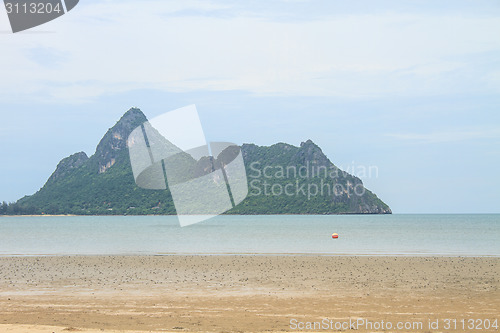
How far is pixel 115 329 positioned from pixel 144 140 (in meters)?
158

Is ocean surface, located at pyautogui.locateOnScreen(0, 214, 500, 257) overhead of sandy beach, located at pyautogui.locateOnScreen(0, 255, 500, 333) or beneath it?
beneath

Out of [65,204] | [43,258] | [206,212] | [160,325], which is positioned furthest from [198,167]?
[160,325]

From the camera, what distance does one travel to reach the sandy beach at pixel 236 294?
14.1 meters

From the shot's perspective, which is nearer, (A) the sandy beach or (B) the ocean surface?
(A) the sandy beach

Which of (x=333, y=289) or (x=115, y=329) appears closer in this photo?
(x=115, y=329)

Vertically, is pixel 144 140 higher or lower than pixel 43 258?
higher

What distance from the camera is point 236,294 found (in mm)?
18719

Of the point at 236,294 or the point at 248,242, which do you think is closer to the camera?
the point at 236,294

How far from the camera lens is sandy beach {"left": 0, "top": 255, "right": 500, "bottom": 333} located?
14109 mm

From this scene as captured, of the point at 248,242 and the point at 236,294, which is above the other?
the point at 236,294

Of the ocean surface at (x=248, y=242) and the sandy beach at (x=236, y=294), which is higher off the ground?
the sandy beach at (x=236, y=294)

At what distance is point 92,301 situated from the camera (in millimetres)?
17234

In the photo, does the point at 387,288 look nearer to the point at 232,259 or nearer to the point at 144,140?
the point at 232,259

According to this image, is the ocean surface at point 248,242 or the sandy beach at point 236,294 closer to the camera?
the sandy beach at point 236,294
